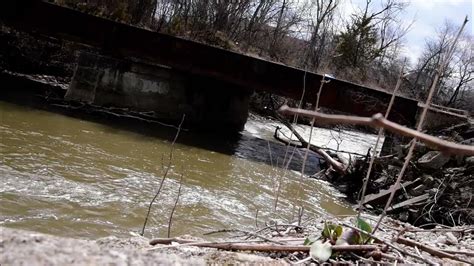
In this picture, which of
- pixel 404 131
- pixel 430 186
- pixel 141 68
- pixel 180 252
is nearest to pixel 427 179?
pixel 430 186

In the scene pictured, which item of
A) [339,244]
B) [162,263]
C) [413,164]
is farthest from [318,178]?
[162,263]

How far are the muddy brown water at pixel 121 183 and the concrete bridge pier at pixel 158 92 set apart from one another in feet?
7.94

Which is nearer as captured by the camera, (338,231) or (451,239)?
(338,231)

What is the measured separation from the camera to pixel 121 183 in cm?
679

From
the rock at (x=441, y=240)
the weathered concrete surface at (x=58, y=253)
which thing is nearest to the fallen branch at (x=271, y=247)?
the weathered concrete surface at (x=58, y=253)

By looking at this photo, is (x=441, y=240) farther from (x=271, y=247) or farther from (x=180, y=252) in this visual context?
(x=180, y=252)

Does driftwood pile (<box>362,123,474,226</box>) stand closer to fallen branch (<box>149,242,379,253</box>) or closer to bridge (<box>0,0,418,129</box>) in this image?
bridge (<box>0,0,418,129</box>)

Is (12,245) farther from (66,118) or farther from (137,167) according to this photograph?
(66,118)

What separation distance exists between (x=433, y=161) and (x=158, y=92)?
27.3ft

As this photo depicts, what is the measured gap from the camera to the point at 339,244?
253cm

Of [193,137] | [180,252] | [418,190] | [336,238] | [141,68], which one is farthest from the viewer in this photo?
[141,68]

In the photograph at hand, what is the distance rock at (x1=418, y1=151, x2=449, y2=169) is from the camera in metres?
8.49

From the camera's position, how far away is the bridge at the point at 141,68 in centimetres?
1276

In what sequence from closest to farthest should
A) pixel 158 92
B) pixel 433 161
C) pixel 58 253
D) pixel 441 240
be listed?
pixel 58 253 → pixel 441 240 → pixel 433 161 → pixel 158 92
